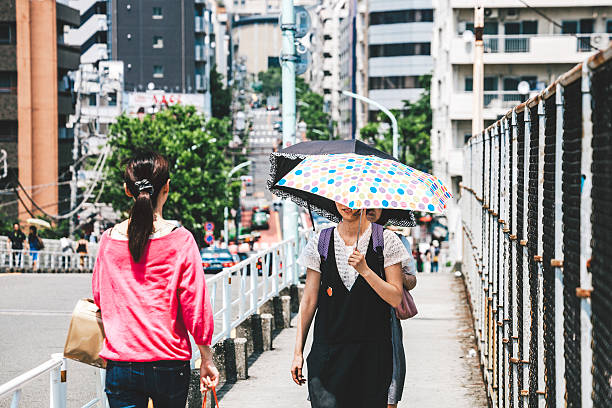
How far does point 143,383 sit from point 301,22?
46.6 feet

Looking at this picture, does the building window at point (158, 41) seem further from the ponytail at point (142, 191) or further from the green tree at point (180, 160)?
the ponytail at point (142, 191)

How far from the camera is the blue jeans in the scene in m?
4.81

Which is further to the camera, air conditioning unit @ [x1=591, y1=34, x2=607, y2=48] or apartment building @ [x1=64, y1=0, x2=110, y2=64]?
apartment building @ [x1=64, y1=0, x2=110, y2=64]

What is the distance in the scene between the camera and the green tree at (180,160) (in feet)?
194

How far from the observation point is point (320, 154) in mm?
6676

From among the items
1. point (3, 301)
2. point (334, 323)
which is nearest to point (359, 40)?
point (3, 301)

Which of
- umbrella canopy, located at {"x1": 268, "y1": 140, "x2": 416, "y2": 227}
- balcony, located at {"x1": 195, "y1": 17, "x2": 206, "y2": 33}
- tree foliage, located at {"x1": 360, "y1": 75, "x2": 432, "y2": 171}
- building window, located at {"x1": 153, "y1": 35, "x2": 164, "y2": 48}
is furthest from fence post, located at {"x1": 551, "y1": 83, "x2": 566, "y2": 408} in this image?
balcony, located at {"x1": 195, "y1": 17, "x2": 206, "y2": 33}

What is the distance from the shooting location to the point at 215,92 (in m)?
102

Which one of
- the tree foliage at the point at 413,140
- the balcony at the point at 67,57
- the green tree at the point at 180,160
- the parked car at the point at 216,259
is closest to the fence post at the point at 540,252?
the parked car at the point at 216,259

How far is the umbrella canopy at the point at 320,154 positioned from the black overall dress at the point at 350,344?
1.13 meters

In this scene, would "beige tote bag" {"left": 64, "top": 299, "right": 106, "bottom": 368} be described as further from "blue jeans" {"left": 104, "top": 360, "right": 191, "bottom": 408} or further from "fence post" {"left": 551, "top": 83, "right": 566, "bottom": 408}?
"fence post" {"left": 551, "top": 83, "right": 566, "bottom": 408}

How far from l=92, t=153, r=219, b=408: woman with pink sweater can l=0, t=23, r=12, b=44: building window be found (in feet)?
171

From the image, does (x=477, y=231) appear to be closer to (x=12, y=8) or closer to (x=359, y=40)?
(x=12, y=8)

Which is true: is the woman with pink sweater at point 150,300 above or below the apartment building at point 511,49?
below
